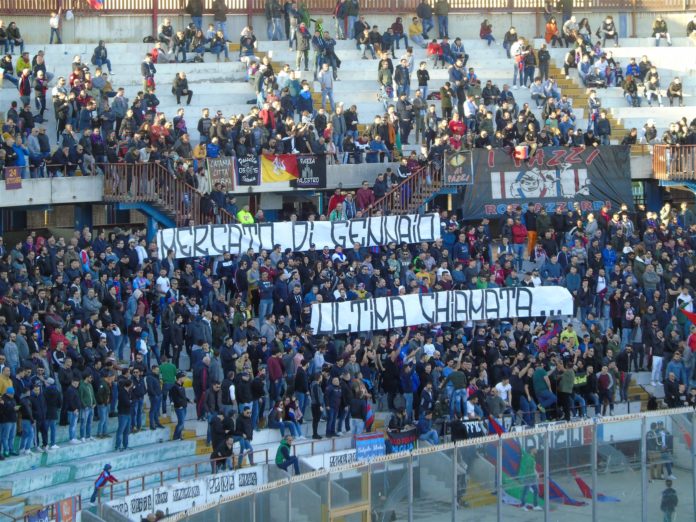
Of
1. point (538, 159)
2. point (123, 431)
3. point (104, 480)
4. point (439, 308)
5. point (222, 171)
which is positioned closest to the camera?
point (104, 480)

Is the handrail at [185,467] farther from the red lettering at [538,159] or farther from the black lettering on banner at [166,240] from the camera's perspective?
the red lettering at [538,159]

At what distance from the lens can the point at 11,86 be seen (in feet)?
125

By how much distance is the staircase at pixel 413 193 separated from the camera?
35.1 meters

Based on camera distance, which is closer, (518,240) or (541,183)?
(518,240)

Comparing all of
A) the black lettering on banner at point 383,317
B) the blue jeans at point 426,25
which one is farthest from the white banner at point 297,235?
the blue jeans at point 426,25

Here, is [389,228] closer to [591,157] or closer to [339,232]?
[339,232]

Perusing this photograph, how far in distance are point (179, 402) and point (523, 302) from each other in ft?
29.3

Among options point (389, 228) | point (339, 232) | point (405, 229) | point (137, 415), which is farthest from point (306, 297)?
point (137, 415)

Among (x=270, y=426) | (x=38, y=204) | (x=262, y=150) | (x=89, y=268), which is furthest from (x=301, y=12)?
(x=270, y=426)

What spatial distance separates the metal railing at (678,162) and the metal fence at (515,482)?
1788cm

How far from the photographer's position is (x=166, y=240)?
102ft

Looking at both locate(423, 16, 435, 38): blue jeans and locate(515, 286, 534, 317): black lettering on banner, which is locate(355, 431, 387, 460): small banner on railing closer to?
locate(515, 286, 534, 317): black lettering on banner

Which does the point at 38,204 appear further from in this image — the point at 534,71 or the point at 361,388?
the point at 534,71

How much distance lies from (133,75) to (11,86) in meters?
3.43
